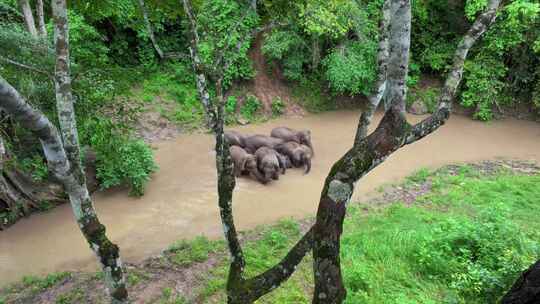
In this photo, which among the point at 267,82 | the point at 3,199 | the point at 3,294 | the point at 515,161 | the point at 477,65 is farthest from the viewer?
the point at 267,82

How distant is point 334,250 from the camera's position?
259 cm

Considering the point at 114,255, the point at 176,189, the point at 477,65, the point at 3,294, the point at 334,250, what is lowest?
the point at 3,294

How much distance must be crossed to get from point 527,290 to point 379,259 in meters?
3.58

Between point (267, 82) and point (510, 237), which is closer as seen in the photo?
point (510, 237)

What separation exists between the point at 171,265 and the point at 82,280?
136 centimetres

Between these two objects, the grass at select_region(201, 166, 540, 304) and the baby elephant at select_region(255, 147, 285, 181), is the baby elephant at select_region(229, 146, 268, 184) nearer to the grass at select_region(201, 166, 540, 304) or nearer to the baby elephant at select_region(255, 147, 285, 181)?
the baby elephant at select_region(255, 147, 285, 181)

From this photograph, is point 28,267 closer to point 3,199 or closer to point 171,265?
point 3,199

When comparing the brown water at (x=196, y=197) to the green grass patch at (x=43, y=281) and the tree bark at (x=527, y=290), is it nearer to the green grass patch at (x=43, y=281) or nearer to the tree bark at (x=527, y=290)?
the green grass patch at (x=43, y=281)

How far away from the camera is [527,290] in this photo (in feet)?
7.54

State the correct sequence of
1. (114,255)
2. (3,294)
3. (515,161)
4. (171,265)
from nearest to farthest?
(114,255) → (3,294) → (171,265) → (515,161)

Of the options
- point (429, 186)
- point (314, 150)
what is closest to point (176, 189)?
point (314, 150)

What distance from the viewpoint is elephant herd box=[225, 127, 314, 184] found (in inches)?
357

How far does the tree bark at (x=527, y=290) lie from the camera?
224 cm

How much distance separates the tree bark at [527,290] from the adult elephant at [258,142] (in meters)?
8.00
